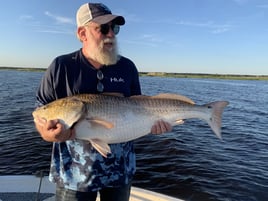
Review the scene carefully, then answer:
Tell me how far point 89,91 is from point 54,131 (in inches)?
22.9

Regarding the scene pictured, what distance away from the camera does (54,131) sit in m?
3.03

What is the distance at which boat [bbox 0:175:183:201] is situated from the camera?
18.8 feet

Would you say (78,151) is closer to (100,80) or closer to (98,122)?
(98,122)

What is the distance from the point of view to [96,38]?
11.3ft

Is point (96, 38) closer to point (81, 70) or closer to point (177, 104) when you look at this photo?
point (81, 70)

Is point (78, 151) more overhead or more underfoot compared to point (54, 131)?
more underfoot

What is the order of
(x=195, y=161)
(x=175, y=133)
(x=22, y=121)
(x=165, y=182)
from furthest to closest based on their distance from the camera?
1. (x=22, y=121)
2. (x=175, y=133)
3. (x=195, y=161)
4. (x=165, y=182)

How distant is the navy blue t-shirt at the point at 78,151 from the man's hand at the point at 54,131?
0.23 metres

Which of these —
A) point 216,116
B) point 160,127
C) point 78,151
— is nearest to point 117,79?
point 160,127

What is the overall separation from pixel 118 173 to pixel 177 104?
102 centimetres

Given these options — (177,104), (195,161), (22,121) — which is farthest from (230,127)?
(177,104)

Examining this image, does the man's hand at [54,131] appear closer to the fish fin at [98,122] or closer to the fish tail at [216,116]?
the fish fin at [98,122]

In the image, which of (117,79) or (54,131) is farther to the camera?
(117,79)

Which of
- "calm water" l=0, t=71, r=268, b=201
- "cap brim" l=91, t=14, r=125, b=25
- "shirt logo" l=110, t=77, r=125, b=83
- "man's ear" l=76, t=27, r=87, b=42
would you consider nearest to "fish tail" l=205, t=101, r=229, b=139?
"shirt logo" l=110, t=77, r=125, b=83
